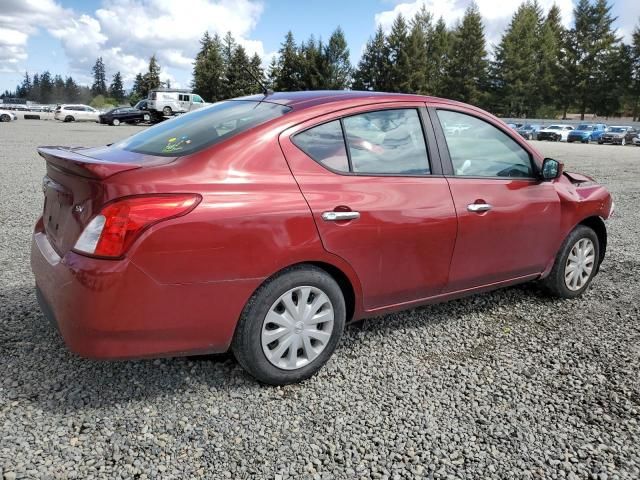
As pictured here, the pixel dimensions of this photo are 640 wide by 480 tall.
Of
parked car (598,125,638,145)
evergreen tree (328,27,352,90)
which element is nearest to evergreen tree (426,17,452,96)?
evergreen tree (328,27,352,90)

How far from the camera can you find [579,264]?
452 centimetres

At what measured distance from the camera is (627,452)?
2584mm

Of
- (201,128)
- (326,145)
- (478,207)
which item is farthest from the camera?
(478,207)

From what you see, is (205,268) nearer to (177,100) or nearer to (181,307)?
(181,307)

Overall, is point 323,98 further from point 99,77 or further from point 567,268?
point 99,77

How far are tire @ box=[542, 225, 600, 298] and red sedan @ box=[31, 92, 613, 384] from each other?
0.40 meters

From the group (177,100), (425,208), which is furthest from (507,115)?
(425,208)

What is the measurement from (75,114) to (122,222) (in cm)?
4451

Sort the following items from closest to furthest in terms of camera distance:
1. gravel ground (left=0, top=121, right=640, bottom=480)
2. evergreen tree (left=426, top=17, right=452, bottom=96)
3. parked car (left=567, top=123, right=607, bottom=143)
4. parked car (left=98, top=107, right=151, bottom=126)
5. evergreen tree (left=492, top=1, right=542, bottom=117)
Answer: gravel ground (left=0, top=121, right=640, bottom=480)
parked car (left=98, top=107, right=151, bottom=126)
parked car (left=567, top=123, right=607, bottom=143)
evergreen tree (left=492, top=1, right=542, bottom=117)
evergreen tree (left=426, top=17, right=452, bottom=96)

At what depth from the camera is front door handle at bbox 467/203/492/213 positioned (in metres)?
3.57

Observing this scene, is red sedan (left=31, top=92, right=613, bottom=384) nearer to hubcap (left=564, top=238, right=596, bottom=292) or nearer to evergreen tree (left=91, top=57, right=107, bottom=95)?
hubcap (left=564, top=238, right=596, bottom=292)

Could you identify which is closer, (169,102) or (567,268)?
(567,268)

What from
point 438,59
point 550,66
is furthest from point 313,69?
point 550,66

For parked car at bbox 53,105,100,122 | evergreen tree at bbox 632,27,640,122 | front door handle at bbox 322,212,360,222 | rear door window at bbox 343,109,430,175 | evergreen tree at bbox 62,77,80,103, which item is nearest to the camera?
front door handle at bbox 322,212,360,222
